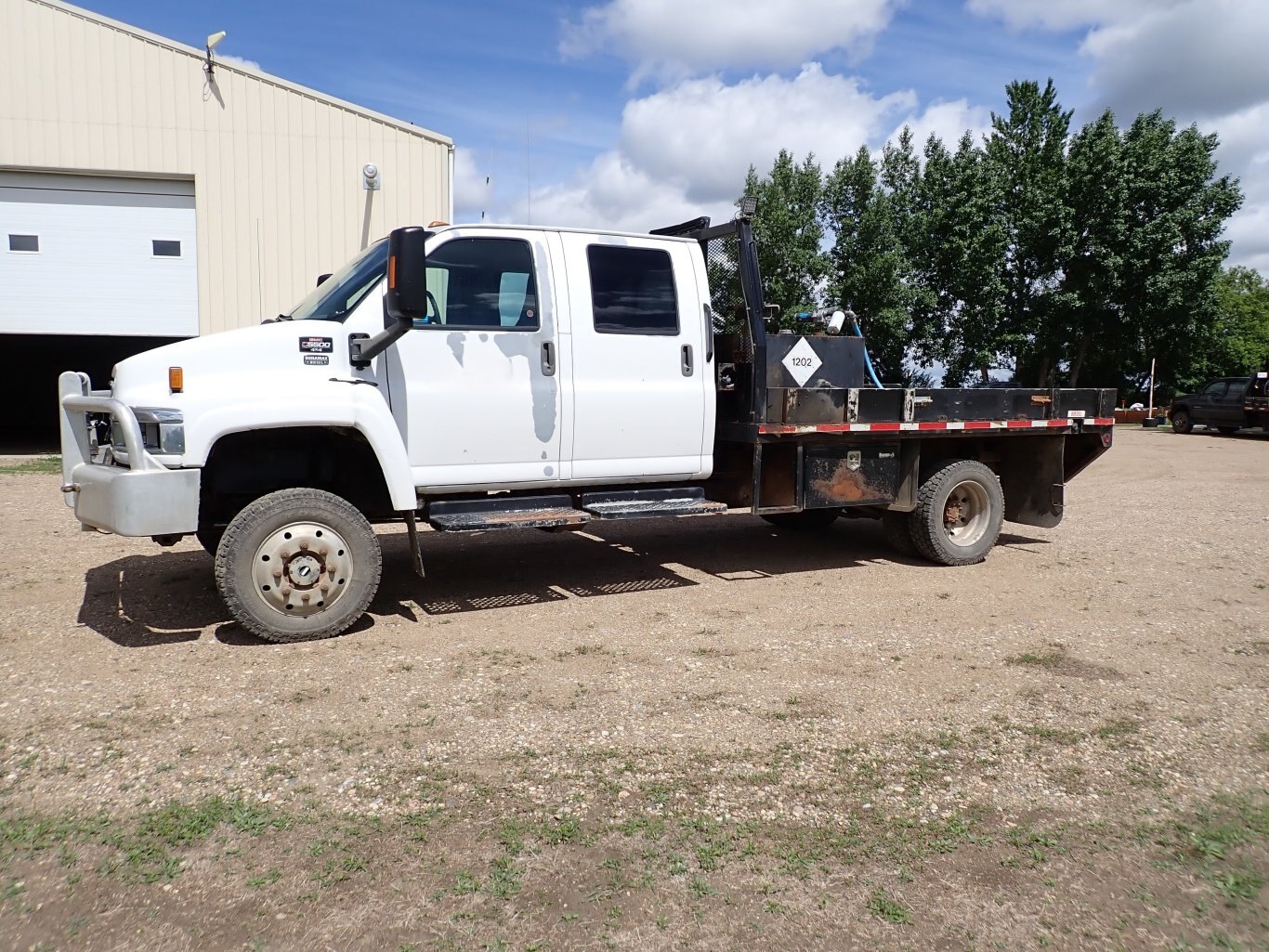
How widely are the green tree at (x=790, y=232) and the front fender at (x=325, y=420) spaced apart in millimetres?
33435

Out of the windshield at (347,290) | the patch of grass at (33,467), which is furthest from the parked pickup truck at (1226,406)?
the patch of grass at (33,467)

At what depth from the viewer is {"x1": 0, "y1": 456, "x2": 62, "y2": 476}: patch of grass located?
14.1 metres

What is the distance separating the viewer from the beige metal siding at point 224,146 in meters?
14.7

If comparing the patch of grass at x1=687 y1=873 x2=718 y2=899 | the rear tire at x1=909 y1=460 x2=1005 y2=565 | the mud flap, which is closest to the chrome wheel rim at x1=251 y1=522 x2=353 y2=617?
the patch of grass at x1=687 y1=873 x2=718 y2=899

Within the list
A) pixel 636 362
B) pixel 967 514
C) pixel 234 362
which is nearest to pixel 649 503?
pixel 636 362

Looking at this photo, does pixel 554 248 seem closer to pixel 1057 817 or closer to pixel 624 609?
pixel 624 609

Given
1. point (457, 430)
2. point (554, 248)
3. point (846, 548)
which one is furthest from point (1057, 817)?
point (846, 548)

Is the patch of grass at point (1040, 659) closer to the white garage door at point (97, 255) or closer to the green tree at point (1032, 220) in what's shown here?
the white garage door at point (97, 255)

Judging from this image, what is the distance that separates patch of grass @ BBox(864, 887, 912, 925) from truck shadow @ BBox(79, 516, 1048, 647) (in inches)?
151

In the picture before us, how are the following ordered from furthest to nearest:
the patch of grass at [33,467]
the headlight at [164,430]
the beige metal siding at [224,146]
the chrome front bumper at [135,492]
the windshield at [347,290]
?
the beige metal siding at [224,146] → the patch of grass at [33,467] → the windshield at [347,290] → the headlight at [164,430] → the chrome front bumper at [135,492]

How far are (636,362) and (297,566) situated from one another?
2545mm

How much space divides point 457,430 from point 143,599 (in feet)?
8.32

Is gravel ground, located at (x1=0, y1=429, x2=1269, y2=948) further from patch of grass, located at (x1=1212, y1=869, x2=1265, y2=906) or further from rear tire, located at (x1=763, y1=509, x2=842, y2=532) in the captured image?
rear tire, located at (x1=763, y1=509, x2=842, y2=532)

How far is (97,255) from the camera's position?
15539mm
